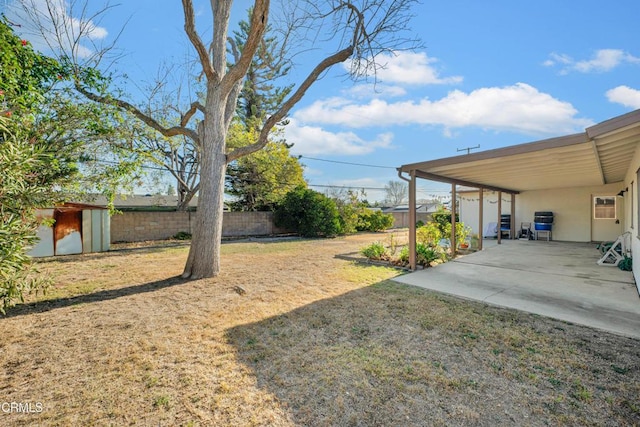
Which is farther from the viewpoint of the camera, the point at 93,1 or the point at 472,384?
the point at 93,1

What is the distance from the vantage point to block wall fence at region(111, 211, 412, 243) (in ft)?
35.3

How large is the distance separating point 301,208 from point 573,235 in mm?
11314

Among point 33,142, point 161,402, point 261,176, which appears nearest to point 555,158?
point 161,402

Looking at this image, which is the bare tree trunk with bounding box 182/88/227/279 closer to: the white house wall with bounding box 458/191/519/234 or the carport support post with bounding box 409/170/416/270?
the carport support post with bounding box 409/170/416/270

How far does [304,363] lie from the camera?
2393 millimetres

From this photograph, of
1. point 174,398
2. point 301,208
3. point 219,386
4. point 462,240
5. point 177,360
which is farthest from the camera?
point 301,208

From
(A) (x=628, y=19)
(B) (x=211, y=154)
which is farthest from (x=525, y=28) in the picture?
(B) (x=211, y=154)

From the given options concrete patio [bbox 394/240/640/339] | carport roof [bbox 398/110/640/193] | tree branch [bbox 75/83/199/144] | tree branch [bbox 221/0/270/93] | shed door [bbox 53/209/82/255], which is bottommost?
concrete patio [bbox 394/240/640/339]

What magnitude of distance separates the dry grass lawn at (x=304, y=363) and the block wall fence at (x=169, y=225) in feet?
24.9

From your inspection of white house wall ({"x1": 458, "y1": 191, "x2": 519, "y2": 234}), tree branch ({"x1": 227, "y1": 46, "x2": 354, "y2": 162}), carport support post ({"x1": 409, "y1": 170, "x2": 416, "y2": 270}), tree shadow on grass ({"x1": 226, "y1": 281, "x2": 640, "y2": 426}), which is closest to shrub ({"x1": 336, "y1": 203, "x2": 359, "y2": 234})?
white house wall ({"x1": 458, "y1": 191, "x2": 519, "y2": 234})

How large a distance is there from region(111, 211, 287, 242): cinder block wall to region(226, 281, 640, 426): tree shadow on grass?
812 cm

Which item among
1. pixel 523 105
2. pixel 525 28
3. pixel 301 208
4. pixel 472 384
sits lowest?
pixel 472 384

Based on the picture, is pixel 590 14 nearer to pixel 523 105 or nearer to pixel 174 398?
pixel 523 105

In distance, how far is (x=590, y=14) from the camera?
5.56 meters
